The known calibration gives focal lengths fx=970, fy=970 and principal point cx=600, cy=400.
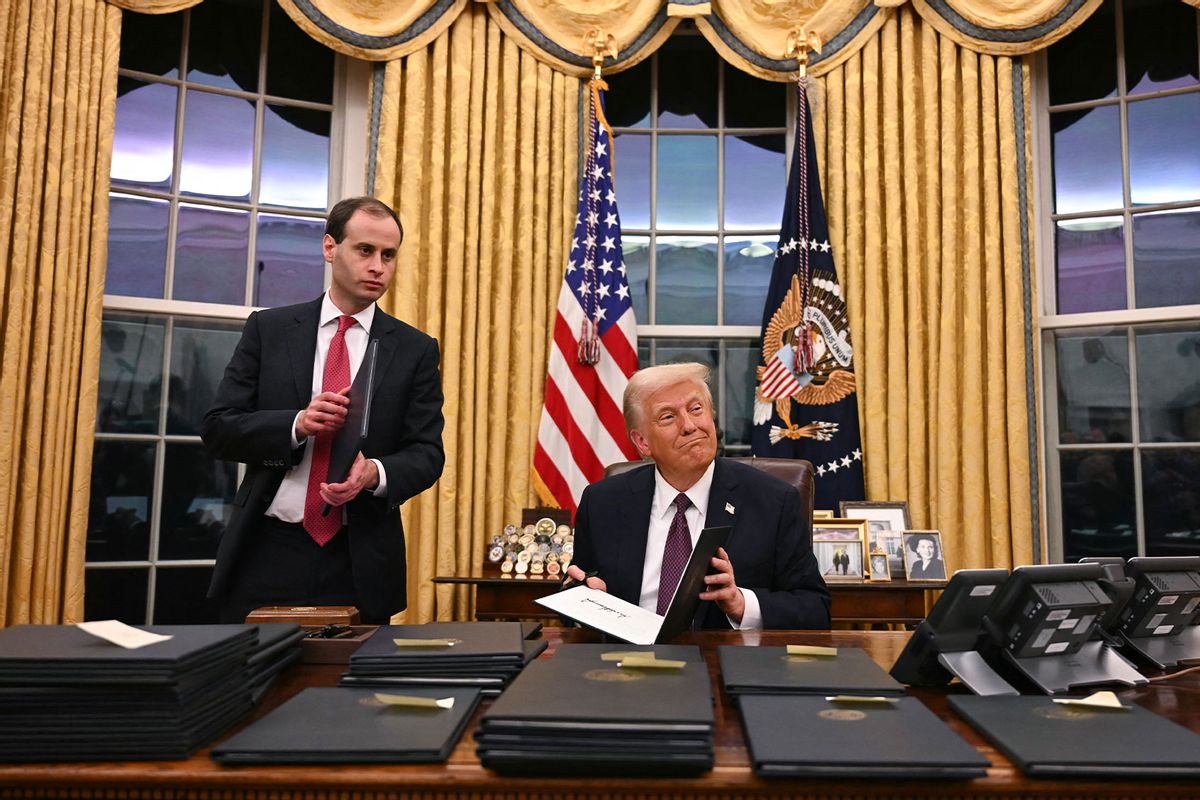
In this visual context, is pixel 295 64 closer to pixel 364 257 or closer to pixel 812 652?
pixel 364 257

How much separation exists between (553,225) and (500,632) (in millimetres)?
2829

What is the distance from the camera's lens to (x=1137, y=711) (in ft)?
3.49

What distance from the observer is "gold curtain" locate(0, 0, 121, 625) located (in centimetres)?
338

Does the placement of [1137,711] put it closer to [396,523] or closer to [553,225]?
[396,523]

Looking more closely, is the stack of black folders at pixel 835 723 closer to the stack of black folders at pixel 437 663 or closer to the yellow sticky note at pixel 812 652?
the yellow sticky note at pixel 812 652

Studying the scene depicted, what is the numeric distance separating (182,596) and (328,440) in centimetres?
222

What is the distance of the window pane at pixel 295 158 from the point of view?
420 centimetres

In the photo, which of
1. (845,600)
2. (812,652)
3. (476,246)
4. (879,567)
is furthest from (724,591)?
(476,246)

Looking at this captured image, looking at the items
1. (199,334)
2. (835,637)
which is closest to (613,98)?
(199,334)

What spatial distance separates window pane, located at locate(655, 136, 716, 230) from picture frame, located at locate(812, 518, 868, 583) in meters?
1.62

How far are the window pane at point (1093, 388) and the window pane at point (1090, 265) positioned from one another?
6.0 inches

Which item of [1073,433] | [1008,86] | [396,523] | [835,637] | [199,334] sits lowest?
[835,637]

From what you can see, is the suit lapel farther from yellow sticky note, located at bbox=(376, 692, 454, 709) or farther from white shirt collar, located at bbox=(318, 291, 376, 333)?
yellow sticky note, located at bbox=(376, 692, 454, 709)
